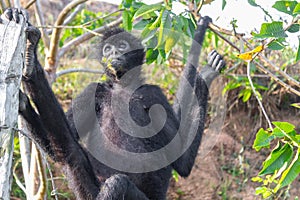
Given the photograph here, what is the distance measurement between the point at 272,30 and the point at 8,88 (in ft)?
6.09

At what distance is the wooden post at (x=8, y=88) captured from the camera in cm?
271

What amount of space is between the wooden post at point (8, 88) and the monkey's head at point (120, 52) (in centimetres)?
214

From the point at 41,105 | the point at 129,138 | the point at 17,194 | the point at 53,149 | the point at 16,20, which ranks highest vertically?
the point at 16,20

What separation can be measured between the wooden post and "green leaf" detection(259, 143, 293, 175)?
1.67m

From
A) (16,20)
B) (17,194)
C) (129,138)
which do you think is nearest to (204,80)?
(129,138)

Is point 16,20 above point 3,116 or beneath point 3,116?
above

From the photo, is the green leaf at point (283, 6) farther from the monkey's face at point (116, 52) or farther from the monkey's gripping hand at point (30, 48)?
the monkey's face at point (116, 52)

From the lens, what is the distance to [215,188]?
29.1 feet

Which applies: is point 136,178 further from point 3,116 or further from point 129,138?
point 3,116

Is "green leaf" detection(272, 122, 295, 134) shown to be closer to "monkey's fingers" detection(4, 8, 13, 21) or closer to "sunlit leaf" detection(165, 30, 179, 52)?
"sunlit leaf" detection(165, 30, 179, 52)

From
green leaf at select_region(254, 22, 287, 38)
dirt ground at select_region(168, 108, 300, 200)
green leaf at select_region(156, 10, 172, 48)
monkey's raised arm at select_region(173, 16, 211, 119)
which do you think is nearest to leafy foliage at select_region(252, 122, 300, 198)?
green leaf at select_region(254, 22, 287, 38)

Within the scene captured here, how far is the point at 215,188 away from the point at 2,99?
6.54m

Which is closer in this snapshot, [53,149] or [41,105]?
[41,105]

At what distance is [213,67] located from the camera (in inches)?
221
